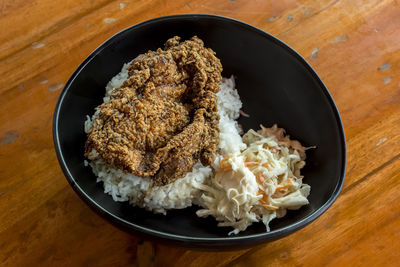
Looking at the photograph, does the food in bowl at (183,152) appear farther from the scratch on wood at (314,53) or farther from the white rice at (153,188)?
the scratch on wood at (314,53)

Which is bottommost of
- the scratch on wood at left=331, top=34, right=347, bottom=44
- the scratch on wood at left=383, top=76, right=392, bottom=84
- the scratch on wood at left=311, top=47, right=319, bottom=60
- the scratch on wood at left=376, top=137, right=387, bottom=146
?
the scratch on wood at left=376, top=137, right=387, bottom=146

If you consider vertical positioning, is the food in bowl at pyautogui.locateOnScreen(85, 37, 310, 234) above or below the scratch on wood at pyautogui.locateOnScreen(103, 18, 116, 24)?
below

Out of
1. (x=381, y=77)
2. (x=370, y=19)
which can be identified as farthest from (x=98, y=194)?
(x=370, y=19)

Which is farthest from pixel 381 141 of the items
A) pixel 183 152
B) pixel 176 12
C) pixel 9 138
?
pixel 9 138

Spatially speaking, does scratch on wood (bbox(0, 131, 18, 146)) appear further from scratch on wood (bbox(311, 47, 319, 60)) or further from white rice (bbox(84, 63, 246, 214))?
scratch on wood (bbox(311, 47, 319, 60))

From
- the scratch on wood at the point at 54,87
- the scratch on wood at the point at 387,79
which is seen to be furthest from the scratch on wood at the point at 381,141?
the scratch on wood at the point at 54,87

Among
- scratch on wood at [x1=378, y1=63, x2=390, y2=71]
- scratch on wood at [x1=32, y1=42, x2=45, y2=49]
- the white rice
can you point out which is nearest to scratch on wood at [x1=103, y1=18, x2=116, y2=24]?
scratch on wood at [x1=32, y1=42, x2=45, y2=49]

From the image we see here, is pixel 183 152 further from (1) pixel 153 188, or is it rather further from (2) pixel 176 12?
(2) pixel 176 12
